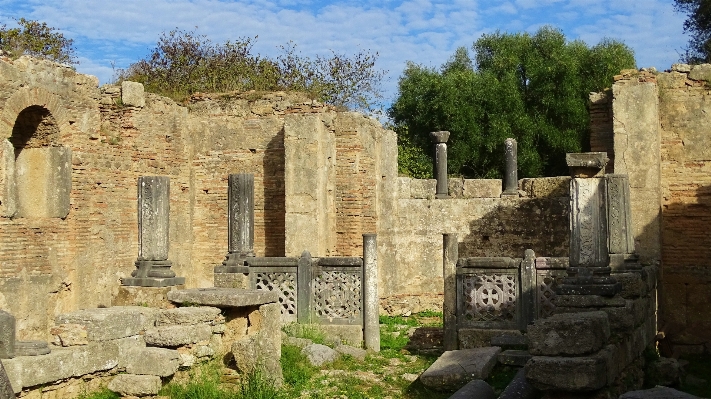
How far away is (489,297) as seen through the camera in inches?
420

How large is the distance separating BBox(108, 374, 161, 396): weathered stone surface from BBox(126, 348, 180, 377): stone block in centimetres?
15

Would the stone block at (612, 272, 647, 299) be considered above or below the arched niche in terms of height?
below

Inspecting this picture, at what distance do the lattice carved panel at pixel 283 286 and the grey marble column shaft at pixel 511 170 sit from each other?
20.4 feet

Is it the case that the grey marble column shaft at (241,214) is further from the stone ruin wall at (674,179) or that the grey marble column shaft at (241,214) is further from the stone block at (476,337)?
the stone ruin wall at (674,179)

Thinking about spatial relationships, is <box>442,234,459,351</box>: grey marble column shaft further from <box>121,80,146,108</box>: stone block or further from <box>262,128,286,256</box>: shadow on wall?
<box>121,80,146,108</box>: stone block

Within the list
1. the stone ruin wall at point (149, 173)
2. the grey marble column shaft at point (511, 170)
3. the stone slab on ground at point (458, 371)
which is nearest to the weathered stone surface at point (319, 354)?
the stone slab on ground at point (458, 371)

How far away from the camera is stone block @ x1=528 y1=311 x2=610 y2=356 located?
240 inches

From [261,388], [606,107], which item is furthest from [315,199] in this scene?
[261,388]

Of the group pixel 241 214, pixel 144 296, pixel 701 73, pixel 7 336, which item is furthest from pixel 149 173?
pixel 701 73

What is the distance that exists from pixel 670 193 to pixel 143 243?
26.6 feet

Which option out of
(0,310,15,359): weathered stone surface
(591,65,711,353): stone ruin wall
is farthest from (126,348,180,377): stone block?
(591,65,711,353): stone ruin wall

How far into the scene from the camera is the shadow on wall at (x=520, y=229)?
1483 cm

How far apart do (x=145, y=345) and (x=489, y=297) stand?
493 centimetres

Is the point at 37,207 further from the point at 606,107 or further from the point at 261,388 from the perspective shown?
the point at 606,107
